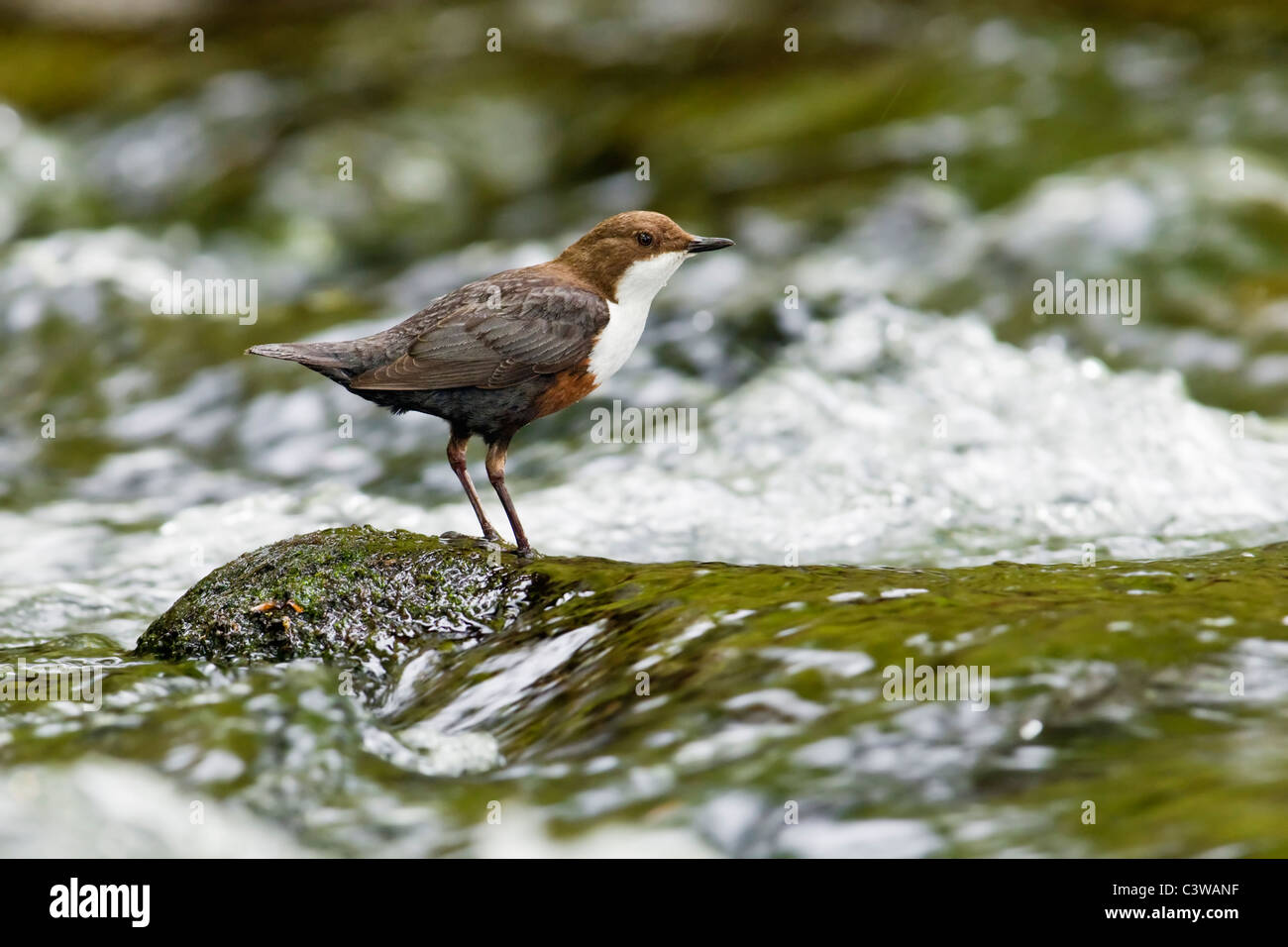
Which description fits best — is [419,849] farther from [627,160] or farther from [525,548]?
[627,160]

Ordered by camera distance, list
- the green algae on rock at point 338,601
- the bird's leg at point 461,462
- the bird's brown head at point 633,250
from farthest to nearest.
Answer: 1. the bird's brown head at point 633,250
2. the bird's leg at point 461,462
3. the green algae on rock at point 338,601

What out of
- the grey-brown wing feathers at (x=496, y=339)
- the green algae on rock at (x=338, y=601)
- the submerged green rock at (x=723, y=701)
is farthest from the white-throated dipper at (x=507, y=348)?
the submerged green rock at (x=723, y=701)

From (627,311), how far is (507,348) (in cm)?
60

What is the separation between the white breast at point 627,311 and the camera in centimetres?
501

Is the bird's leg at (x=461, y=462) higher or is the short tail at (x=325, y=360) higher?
the short tail at (x=325, y=360)

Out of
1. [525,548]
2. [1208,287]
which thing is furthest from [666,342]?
[525,548]

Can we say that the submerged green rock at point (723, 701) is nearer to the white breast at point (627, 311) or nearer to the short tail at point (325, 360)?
the short tail at point (325, 360)

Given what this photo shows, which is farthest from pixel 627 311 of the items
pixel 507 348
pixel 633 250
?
pixel 507 348

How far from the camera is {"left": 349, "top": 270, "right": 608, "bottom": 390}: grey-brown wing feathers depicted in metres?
4.78

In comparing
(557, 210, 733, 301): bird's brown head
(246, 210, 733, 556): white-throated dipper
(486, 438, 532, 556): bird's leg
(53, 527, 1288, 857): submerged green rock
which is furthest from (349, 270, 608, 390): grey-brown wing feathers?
(53, 527, 1288, 857): submerged green rock

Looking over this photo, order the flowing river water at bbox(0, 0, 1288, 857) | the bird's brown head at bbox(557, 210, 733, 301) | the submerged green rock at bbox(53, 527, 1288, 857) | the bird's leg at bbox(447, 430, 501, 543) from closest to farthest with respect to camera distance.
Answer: the submerged green rock at bbox(53, 527, 1288, 857), the flowing river water at bbox(0, 0, 1288, 857), the bird's leg at bbox(447, 430, 501, 543), the bird's brown head at bbox(557, 210, 733, 301)

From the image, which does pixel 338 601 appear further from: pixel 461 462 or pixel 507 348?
pixel 507 348

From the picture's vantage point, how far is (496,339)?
15.8 feet

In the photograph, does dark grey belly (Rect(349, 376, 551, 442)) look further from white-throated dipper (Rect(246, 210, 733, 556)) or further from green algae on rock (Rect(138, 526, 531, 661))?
green algae on rock (Rect(138, 526, 531, 661))
